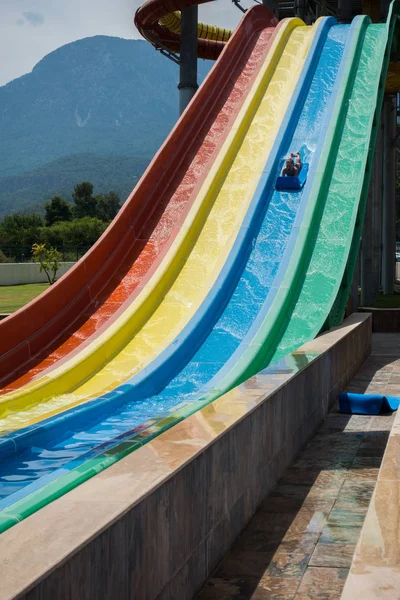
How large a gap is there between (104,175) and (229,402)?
18122 centimetres

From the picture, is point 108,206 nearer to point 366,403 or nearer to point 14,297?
point 14,297

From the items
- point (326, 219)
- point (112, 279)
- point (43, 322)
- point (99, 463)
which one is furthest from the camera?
point (326, 219)

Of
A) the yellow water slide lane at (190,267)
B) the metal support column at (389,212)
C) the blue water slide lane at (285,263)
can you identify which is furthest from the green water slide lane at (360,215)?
the metal support column at (389,212)

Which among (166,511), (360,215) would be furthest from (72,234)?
(166,511)

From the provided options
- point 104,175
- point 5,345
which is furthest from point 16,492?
point 104,175

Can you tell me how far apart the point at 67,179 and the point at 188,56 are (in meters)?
160

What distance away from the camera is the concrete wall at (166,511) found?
2.38 m

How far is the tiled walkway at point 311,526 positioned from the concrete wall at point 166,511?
91 mm

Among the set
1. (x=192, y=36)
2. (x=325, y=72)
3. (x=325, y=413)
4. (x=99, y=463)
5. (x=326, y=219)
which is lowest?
(x=325, y=413)

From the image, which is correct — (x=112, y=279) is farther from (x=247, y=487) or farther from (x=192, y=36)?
(x=192, y=36)

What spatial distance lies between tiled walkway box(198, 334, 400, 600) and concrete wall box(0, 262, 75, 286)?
2519 centimetres

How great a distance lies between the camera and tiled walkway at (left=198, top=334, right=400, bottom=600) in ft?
12.0

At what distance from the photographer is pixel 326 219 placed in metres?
11.4

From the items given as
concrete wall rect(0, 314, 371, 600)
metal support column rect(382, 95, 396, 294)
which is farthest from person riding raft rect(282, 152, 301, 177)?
metal support column rect(382, 95, 396, 294)
